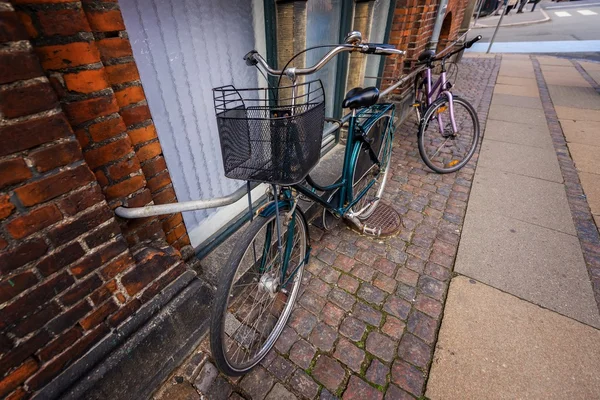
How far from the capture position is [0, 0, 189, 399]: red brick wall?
3.19ft

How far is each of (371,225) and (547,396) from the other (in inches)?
66.8

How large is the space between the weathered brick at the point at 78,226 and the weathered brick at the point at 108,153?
0.21 m

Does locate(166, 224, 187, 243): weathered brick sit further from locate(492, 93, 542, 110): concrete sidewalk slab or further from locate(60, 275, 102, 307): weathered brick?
locate(492, 93, 542, 110): concrete sidewalk slab

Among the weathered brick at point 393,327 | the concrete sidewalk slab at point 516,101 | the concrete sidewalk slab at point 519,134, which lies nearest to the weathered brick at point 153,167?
the weathered brick at point 393,327

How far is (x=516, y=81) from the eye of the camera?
749 centimetres

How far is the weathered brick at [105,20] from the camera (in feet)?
3.76

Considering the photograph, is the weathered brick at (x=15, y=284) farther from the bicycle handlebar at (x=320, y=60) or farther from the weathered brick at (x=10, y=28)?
the bicycle handlebar at (x=320, y=60)

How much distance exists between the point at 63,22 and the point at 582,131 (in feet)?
22.3

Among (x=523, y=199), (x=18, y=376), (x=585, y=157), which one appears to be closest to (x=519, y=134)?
(x=585, y=157)

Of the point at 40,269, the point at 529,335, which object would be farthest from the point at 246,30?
the point at 529,335

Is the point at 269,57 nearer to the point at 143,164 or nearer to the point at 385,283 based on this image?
the point at 143,164

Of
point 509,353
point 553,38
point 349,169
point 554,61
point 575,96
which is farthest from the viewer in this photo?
point 553,38

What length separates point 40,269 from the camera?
112 centimetres

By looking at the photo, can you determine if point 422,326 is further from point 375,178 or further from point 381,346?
point 375,178
